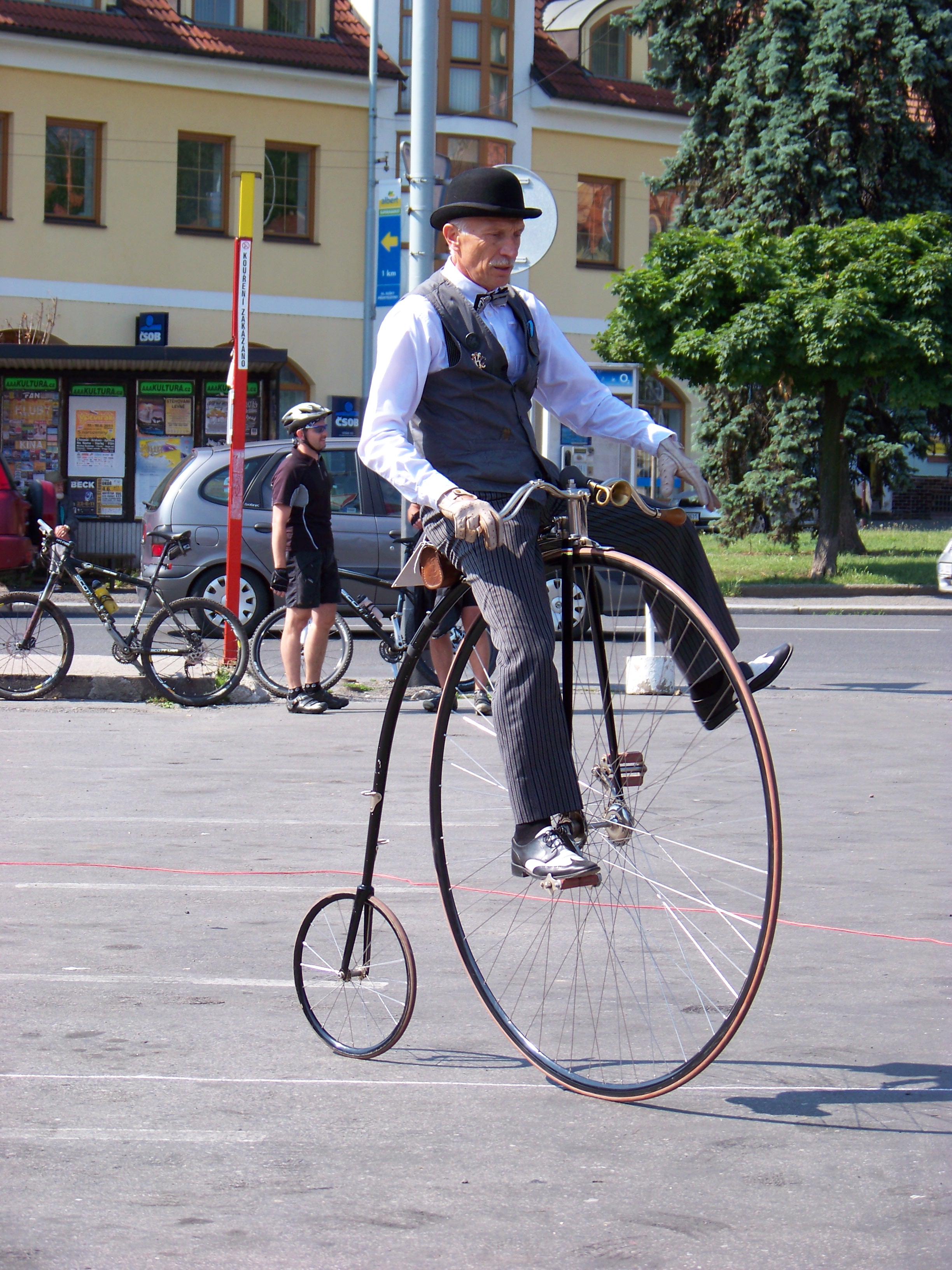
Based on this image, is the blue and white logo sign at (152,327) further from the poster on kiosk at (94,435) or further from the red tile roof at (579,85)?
the red tile roof at (579,85)

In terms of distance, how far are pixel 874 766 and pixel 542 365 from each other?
556cm

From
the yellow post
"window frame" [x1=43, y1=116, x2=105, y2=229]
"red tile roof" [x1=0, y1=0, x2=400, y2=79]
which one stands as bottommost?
the yellow post

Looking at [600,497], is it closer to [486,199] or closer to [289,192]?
[486,199]

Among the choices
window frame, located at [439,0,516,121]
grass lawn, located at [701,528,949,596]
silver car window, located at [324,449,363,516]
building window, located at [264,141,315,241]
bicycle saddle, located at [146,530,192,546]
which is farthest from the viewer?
window frame, located at [439,0,516,121]

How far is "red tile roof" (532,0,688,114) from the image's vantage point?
37938mm

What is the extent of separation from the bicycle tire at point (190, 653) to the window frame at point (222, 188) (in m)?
23.0

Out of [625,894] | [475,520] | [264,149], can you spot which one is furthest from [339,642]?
[264,149]

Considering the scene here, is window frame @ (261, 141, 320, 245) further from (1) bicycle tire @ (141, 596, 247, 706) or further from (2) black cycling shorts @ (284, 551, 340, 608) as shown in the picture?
(2) black cycling shorts @ (284, 551, 340, 608)

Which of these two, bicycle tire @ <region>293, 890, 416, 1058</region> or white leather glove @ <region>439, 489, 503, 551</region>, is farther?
bicycle tire @ <region>293, 890, 416, 1058</region>

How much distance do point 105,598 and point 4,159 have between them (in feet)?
72.1

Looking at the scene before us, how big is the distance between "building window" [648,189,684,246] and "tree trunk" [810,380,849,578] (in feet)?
49.1

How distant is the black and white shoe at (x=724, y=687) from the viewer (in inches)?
148

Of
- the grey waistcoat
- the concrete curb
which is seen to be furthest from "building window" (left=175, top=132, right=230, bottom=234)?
the grey waistcoat

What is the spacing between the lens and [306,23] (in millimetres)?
35375
